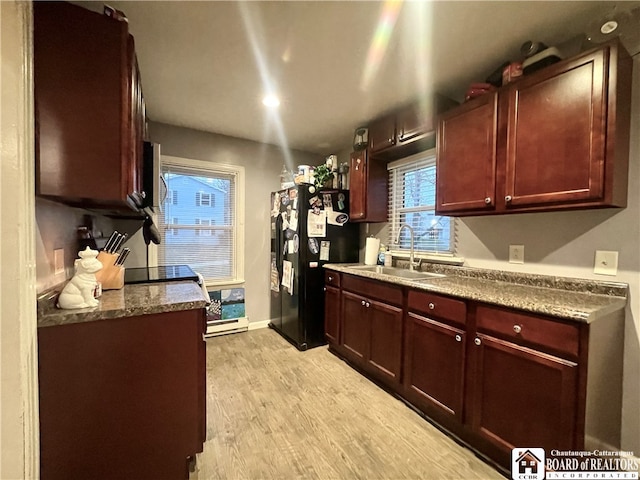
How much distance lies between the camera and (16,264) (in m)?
0.93

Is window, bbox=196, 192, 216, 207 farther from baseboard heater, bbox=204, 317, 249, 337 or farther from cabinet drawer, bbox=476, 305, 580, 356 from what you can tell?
cabinet drawer, bbox=476, 305, 580, 356

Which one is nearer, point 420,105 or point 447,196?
point 447,196

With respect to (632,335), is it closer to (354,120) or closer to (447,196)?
(447,196)

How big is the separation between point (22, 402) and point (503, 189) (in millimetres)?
2388

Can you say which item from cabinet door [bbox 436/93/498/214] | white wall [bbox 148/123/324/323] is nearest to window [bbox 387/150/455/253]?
cabinet door [bbox 436/93/498/214]

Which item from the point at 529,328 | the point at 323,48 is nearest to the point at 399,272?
the point at 529,328

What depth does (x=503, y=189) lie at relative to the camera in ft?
5.59

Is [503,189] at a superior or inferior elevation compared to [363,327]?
superior

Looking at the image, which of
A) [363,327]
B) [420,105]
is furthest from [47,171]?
[420,105]

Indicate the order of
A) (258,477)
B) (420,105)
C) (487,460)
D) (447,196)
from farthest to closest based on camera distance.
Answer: (420,105), (447,196), (487,460), (258,477)

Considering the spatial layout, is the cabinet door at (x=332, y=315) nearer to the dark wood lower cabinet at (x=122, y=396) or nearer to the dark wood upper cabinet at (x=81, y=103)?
the dark wood lower cabinet at (x=122, y=396)

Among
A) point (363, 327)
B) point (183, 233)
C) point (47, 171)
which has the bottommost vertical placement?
point (363, 327)

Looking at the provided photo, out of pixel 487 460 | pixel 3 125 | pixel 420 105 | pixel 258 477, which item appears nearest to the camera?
pixel 3 125

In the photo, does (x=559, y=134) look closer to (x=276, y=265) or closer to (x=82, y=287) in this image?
(x=82, y=287)
